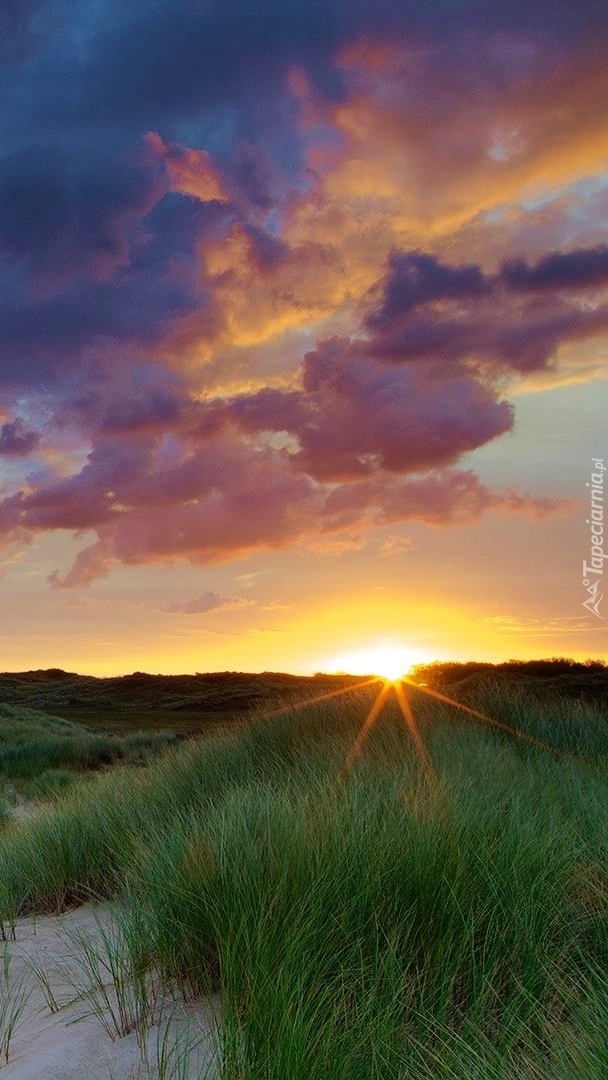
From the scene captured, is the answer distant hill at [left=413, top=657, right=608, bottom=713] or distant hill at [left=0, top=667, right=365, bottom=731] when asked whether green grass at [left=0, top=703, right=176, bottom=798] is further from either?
distant hill at [left=0, top=667, right=365, bottom=731]

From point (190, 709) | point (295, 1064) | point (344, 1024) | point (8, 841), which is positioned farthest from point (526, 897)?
point (190, 709)

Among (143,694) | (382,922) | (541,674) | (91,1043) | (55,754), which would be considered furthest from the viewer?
(143,694)

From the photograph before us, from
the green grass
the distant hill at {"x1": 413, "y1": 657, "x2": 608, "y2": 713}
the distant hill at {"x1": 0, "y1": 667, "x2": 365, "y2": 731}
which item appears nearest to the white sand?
the green grass

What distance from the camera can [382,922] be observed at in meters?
3.15

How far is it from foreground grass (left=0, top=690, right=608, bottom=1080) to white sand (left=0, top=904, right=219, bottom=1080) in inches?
6.0

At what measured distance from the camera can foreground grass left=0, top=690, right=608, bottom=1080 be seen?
2.40 m

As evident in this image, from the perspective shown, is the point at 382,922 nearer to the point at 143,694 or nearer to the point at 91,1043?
the point at 91,1043

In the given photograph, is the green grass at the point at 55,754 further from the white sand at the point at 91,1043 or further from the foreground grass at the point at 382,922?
the white sand at the point at 91,1043

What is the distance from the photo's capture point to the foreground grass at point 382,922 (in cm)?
240

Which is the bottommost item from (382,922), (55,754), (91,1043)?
(55,754)

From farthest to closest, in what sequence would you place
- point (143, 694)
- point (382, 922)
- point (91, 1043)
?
point (143, 694) → point (382, 922) → point (91, 1043)

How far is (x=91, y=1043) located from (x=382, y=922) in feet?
3.75

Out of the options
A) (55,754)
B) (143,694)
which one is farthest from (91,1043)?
(143,694)

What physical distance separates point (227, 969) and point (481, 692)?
826 cm
